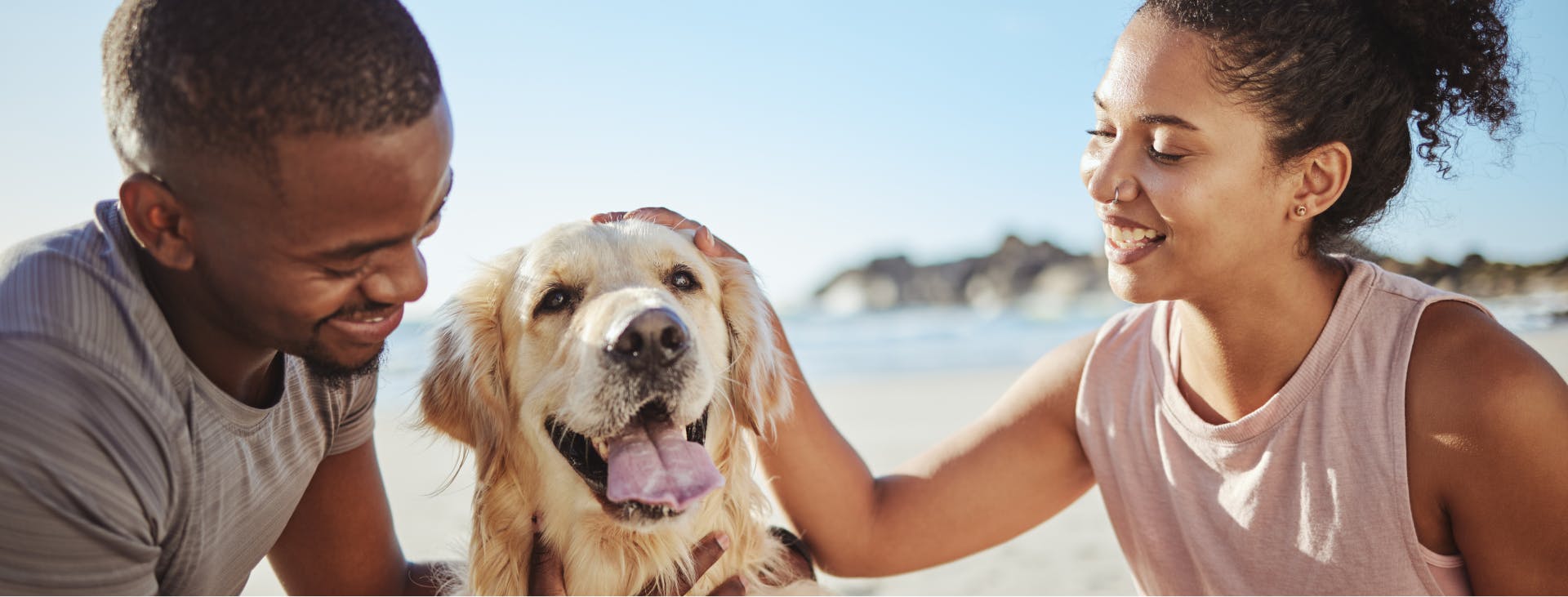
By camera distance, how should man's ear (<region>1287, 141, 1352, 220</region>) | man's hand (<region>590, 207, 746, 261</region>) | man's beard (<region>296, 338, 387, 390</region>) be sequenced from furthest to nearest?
1. man's hand (<region>590, 207, 746, 261</region>)
2. man's ear (<region>1287, 141, 1352, 220</region>)
3. man's beard (<region>296, 338, 387, 390</region>)

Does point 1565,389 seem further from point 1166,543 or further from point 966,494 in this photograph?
point 966,494

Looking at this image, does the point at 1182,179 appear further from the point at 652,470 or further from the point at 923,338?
the point at 923,338

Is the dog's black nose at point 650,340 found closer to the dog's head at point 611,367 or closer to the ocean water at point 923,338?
the dog's head at point 611,367

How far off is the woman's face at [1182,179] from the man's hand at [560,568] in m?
1.26

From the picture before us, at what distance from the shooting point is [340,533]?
2758 millimetres

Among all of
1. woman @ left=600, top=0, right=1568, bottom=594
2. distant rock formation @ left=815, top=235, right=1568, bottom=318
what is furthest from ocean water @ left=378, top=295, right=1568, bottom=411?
woman @ left=600, top=0, right=1568, bottom=594

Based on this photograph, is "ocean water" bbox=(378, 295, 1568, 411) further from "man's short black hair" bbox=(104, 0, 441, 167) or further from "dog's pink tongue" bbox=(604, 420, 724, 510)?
"man's short black hair" bbox=(104, 0, 441, 167)

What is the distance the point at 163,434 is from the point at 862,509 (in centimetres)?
185

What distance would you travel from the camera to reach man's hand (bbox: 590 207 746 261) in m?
2.79

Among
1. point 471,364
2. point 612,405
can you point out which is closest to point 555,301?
point 471,364

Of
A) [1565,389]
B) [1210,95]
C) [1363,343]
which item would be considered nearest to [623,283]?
[1210,95]

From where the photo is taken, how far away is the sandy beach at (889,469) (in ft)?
14.7

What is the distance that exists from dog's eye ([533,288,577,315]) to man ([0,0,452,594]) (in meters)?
0.58

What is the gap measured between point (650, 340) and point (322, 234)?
0.74 meters
